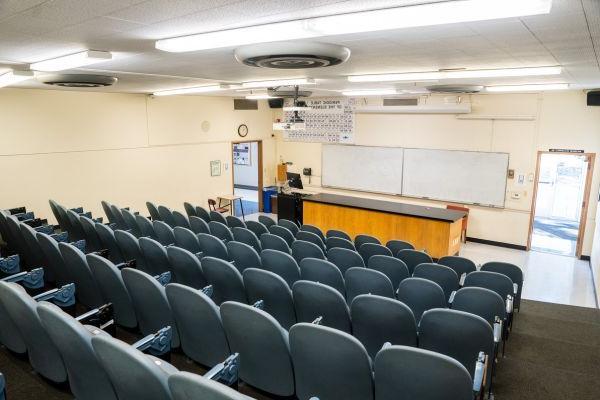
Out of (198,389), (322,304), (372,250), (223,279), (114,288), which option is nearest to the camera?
(198,389)

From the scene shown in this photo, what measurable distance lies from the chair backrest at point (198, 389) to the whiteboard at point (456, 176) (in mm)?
8903

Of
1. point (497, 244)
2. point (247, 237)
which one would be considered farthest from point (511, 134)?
point (247, 237)

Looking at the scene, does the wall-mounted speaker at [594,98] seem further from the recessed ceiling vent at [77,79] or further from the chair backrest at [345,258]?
the recessed ceiling vent at [77,79]

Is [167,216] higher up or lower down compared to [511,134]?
lower down

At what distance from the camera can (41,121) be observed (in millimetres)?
7664

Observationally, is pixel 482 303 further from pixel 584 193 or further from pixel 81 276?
pixel 584 193

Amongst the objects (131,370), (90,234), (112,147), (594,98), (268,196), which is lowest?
(268,196)

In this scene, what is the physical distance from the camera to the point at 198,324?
2787 mm

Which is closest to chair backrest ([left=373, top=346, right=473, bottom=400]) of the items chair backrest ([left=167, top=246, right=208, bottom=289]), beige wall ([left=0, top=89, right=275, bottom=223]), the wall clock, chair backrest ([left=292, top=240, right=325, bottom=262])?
chair backrest ([left=167, top=246, right=208, bottom=289])

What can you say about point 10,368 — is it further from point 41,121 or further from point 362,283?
point 41,121

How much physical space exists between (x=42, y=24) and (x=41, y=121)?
5.97 metres

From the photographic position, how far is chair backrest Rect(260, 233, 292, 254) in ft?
17.2

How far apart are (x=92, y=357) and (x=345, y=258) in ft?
10.4

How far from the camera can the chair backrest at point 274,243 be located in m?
5.24
